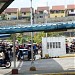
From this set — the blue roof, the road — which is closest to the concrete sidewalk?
the road

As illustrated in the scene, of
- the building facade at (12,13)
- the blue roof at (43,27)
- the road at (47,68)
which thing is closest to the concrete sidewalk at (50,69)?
the road at (47,68)

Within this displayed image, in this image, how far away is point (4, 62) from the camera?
68.9 ft

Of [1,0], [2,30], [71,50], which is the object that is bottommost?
[71,50]

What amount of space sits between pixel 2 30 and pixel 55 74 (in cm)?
364

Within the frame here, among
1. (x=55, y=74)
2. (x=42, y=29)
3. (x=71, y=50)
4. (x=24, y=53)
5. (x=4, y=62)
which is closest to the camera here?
(x=55, y=74)

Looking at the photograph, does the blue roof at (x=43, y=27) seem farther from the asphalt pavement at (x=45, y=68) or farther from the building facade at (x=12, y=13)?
the building facade at (x=12, y=13)

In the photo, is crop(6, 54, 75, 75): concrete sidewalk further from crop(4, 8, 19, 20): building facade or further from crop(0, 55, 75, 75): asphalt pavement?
crop(4, 8, 19, 20): building facade

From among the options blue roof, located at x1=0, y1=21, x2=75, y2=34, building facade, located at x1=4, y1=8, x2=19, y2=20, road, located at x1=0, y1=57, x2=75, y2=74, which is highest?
building facade, located at x1=4, y1=8, x2=19, y2=20

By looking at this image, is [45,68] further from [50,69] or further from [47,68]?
[50,69]

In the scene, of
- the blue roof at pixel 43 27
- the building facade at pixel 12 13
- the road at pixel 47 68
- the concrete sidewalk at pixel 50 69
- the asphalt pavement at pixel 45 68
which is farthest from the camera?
the building facade at pixel 12 13

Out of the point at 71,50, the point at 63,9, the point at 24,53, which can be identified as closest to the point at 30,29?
the point at 24,53

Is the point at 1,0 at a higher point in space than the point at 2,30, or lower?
higher

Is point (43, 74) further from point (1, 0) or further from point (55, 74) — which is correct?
point (1, 0)

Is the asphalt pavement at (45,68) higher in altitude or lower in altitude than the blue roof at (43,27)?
lower
